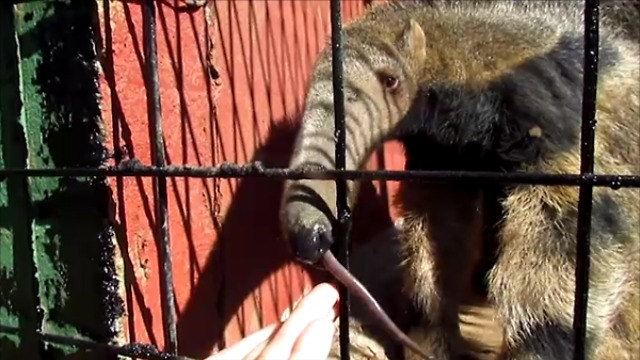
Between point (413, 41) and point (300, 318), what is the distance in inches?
29.8

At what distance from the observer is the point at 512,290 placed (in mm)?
1706

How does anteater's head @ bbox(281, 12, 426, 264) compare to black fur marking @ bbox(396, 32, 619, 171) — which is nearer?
anteater's head @ bbox(281, 12, 426, 264)

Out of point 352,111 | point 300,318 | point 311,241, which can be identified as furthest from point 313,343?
point 352,111

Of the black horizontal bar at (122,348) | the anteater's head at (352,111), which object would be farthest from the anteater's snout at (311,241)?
the black horizontal bar at (122,348)

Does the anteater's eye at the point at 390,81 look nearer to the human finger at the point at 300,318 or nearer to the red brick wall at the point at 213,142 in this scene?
the red brick wall at the point at 213,142

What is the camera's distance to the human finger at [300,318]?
110cm

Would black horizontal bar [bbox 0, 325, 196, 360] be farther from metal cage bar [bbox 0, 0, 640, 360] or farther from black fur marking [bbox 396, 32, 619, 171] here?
black fur marking [bbox 396, 32, 619, 171]

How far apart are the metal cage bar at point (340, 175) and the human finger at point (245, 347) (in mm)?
115

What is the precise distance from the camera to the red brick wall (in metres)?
1.46

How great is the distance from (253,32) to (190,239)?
18.7 inches

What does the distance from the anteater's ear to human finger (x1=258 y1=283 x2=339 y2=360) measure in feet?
2.07

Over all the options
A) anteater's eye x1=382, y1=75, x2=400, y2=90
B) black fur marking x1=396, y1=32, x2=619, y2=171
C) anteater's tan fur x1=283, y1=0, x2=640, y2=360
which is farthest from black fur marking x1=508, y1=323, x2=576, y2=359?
anteater's eye x1=382, y1=75, x2=400, y2=90

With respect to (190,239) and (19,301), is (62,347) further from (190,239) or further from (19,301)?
(190,239)

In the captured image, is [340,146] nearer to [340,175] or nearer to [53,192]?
[340,175]
